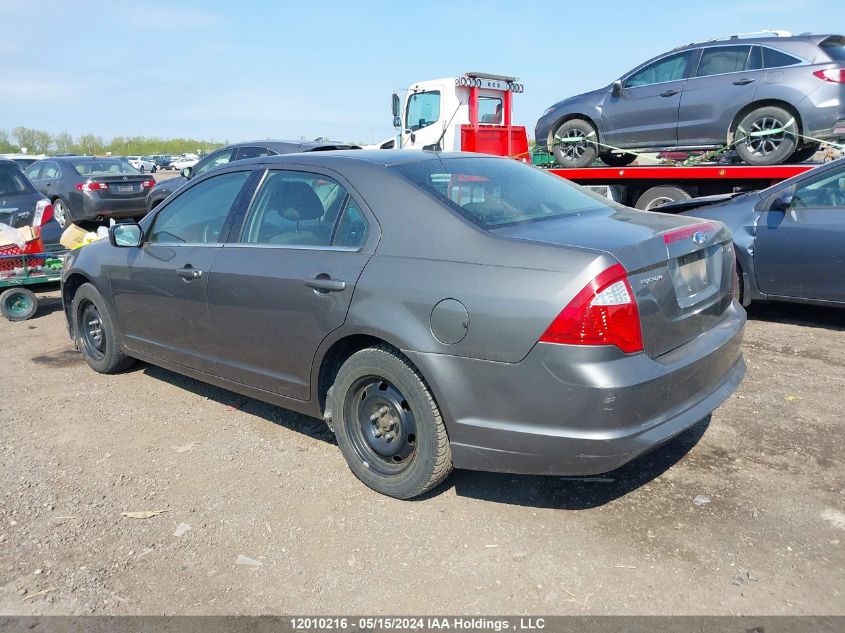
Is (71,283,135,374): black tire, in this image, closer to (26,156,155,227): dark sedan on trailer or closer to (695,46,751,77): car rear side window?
(695,46,751,77): car rear side window

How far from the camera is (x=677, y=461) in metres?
3.80

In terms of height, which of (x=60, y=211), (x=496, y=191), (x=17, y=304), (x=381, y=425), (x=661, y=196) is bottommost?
(x=17, y=304)

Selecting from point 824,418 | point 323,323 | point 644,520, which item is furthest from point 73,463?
point 824,418

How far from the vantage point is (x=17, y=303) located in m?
7.64

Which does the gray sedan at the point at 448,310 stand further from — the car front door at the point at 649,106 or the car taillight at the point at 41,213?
the car front door at the point at 649,106

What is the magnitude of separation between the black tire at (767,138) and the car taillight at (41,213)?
8.63 m

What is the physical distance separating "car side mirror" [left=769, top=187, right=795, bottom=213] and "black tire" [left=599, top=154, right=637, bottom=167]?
424 centimetres

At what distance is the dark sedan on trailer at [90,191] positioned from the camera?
13938mm

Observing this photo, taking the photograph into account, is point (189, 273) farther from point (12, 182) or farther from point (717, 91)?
point (717, 91)

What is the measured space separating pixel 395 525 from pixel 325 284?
121 cm

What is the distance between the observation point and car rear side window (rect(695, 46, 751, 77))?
8586 mm

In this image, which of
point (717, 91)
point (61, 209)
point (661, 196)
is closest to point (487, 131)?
point (661, 196)

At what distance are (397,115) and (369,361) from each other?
10.8m

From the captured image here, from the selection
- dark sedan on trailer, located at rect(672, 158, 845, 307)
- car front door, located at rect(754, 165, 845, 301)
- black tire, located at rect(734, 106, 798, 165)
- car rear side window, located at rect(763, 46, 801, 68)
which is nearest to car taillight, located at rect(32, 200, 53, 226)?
dark sedan on trailer, located at rect(672, 158, 845, 307)
